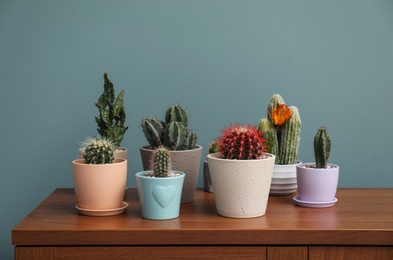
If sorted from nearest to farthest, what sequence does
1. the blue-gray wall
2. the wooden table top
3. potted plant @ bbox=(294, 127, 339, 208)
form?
the wooden table top < potted plant @ bbox=(294, 127, 339, 208) < the blue-gray wall

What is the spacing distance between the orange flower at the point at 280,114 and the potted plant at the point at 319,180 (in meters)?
0.14

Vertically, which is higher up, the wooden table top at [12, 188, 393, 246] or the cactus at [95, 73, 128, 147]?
the cactus at [95, 73, 128, 147]

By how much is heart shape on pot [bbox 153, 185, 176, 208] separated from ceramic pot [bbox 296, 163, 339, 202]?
1.13 ft

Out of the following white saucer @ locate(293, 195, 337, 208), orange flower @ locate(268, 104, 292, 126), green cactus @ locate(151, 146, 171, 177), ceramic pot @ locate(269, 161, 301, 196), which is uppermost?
orange flower @ locate(268, 104, 292, 126)

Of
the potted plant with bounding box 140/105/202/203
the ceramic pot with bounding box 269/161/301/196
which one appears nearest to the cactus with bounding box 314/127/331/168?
the ceramic pot with bounding box 269/161/301/196

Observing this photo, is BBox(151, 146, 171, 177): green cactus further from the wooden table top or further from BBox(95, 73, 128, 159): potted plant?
BBox(95, 73, 128, 159): potted plant

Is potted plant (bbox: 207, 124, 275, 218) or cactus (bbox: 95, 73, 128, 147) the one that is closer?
potted plant (bbox: 207, 124, 275, 218)

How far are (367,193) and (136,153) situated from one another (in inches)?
27.9

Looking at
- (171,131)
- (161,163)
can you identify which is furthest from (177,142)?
(161,163)

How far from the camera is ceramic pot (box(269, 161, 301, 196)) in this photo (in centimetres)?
158

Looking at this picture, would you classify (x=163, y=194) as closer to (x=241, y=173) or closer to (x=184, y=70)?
(x=241, y=173)

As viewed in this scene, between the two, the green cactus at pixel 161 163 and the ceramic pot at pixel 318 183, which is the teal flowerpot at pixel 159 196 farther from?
the ceramic pot at pixel 318 183

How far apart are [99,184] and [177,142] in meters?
0.23

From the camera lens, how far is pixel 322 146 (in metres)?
1.44
